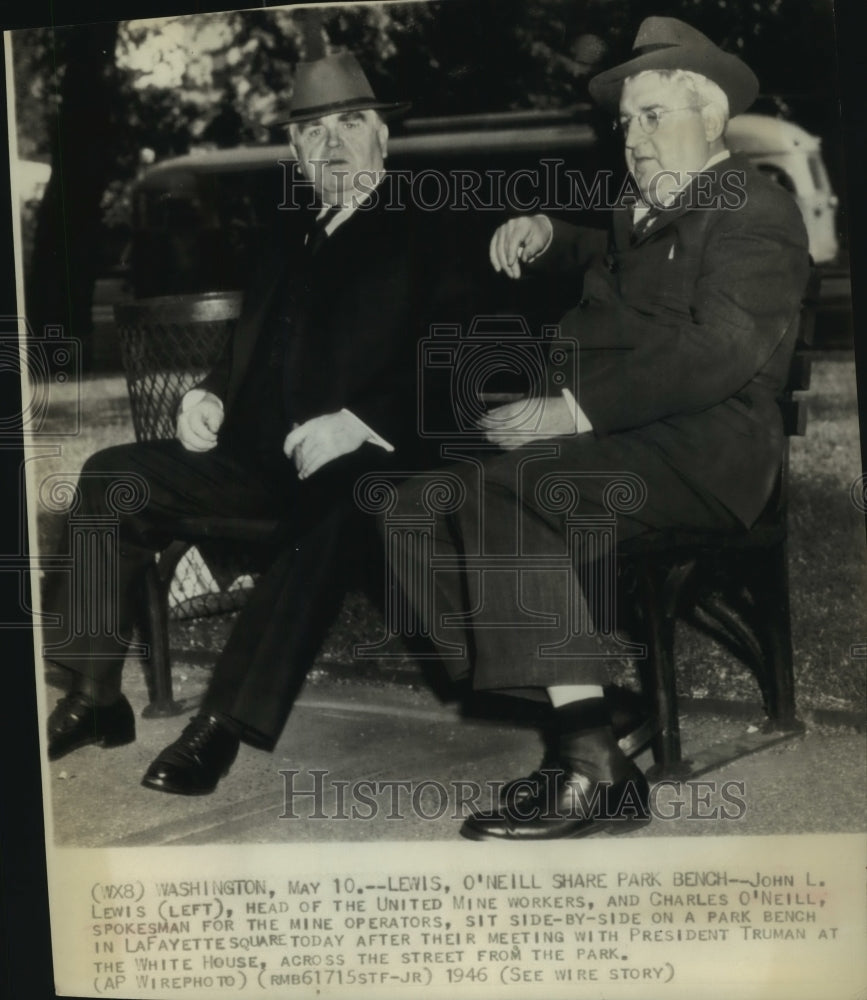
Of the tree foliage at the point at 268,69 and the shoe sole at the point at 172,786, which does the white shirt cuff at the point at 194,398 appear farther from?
the shoe sole at the point at 172,786

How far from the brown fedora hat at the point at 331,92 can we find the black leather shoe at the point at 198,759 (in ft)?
5.84

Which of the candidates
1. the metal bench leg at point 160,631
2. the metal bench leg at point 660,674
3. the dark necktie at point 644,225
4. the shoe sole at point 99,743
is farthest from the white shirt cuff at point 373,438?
the shoe sole at point 99,743

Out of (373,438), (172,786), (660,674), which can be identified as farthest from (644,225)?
(172,786)

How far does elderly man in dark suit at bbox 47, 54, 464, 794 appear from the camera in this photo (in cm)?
354

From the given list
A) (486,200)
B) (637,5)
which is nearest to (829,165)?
(637,5)

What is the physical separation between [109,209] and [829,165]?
2065 mm

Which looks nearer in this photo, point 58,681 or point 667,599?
point 667,599

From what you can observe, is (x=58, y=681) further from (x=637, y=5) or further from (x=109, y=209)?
(x=637, y=5)

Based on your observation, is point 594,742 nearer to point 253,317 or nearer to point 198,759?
point 198,759

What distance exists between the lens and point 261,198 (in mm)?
3605

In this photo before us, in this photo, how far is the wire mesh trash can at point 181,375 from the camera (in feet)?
12.0

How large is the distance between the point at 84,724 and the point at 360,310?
147 cm

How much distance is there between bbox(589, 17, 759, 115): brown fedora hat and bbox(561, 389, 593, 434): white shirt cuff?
91 centimetres

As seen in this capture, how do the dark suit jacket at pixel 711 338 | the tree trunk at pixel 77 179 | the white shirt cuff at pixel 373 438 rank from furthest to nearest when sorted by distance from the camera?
the tree trunk at pixel 77 179 → the white shirt cuff at pixel 373 438 → the dark suit jacket at pixel 711 338
